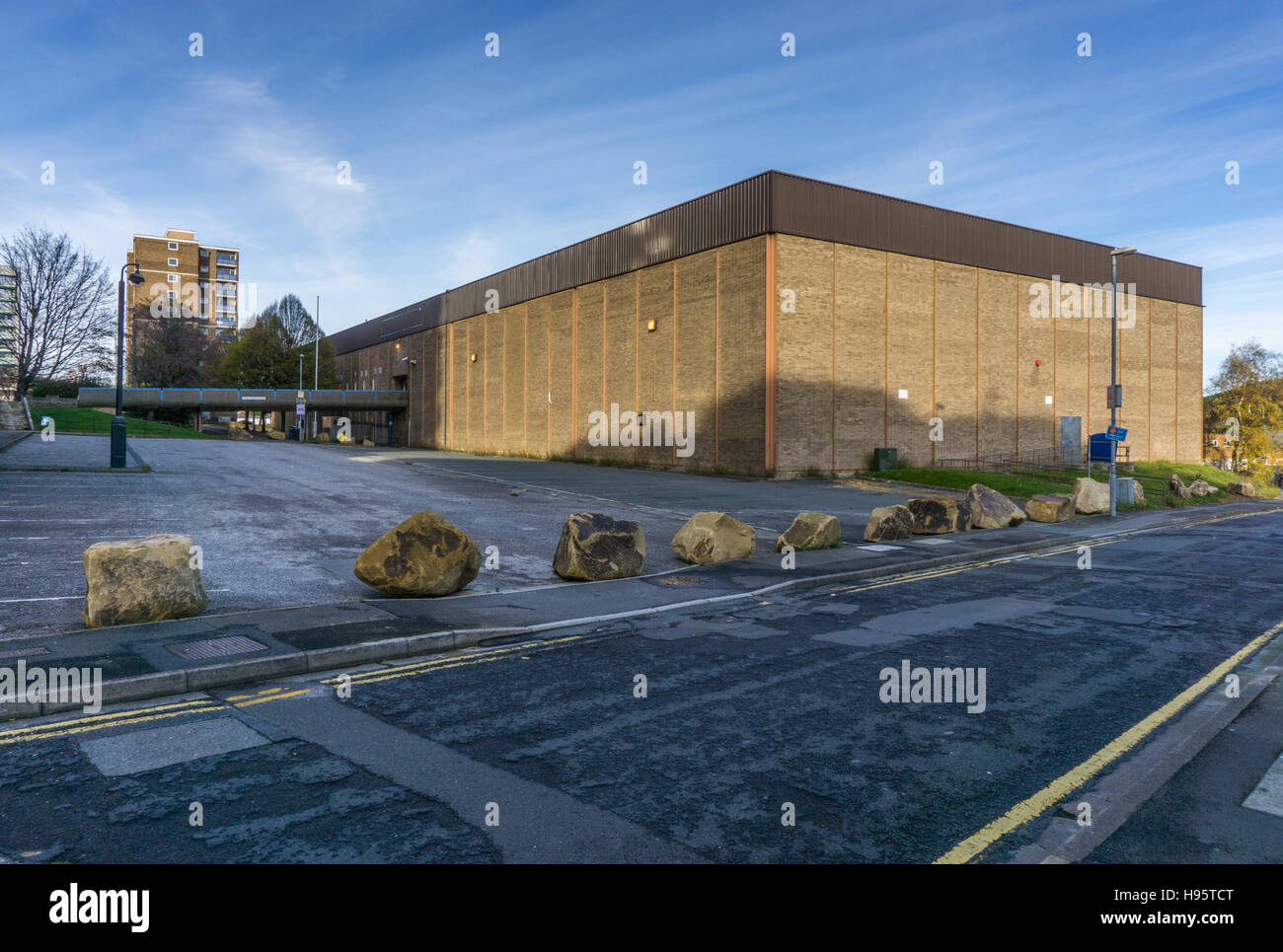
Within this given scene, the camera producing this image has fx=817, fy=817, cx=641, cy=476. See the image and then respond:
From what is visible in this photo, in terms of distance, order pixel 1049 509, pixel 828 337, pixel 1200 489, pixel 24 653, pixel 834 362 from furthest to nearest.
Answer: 1. pixel 834 362
2. pixel 828 337
3. pixel 1200 489
4. pixel 1049 509
5. pixel 24 653

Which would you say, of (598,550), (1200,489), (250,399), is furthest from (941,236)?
(250,399)

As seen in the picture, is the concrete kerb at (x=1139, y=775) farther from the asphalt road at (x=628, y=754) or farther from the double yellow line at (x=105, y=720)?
the double yellow line at (x=105, y=720)

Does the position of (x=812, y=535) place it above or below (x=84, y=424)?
below

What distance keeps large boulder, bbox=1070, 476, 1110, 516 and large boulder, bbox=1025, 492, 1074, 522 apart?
1507 millimetres

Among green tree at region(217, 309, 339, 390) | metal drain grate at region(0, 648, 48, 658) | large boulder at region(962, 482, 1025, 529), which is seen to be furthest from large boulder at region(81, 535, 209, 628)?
green tree at region(217, 309, 339, 390)

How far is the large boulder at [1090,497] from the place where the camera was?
987 inches

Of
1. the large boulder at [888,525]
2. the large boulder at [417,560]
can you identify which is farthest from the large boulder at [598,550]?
the large boulder at [888,525]

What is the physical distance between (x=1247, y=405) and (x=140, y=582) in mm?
73813

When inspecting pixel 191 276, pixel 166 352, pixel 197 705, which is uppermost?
pixel 191 276

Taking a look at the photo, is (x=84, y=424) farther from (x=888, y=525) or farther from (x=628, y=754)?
(x=628, y=754)

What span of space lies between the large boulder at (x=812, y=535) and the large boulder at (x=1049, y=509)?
406 inches

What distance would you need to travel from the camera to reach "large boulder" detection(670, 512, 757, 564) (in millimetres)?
14086

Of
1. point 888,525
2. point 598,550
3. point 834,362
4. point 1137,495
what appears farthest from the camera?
point 834,362

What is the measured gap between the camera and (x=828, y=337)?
36.5 meters
